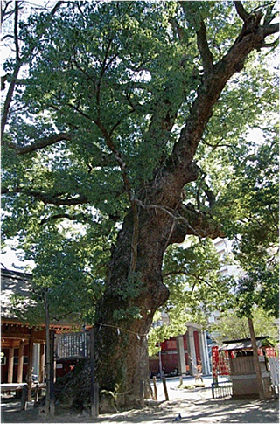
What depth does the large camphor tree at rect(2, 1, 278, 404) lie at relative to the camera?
25.5 ft

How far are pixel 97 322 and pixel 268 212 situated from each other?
15.7 ft

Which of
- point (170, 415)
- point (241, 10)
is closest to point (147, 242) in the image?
point (170, 415)

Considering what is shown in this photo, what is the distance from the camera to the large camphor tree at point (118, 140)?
7.78m

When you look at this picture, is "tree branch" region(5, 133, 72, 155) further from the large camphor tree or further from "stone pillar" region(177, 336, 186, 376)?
"stone pillar" region(177, 336, 186, 376)

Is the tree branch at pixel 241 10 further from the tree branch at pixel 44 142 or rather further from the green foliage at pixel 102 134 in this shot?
the tree branch at pixel 44 142

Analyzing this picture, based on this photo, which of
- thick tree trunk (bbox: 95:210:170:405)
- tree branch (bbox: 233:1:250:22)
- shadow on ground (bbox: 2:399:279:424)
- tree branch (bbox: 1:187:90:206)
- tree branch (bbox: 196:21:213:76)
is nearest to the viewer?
shadow on ground (bbox: 2:399:279:424)

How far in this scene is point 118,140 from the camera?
8.91 m

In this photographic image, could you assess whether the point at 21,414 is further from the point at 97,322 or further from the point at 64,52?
the point at 64,52

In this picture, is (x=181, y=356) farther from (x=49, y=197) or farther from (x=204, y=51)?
(x=204, y=51)

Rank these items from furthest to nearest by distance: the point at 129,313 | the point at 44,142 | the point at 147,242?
the point at 44,142, the point at 147,242, the point at 129,313

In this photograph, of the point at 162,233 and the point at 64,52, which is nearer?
the point at 64,52

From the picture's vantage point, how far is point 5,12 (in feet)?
28.4

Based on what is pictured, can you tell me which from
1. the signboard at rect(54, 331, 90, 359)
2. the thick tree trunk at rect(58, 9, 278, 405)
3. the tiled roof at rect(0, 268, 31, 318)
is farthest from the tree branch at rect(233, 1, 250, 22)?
the tiled roof at rect(0, 268, 31, 318)

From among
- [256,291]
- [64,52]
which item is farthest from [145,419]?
[64,52]
